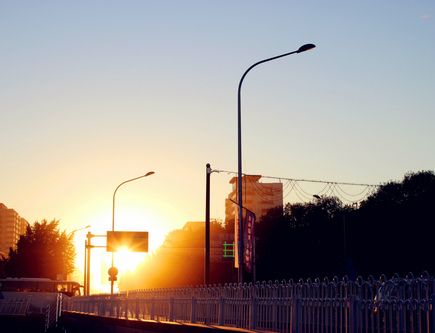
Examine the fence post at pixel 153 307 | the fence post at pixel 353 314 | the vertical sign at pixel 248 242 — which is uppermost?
the vertical sign at pixel 248 242

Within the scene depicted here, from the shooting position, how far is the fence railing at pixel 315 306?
743 centimetres

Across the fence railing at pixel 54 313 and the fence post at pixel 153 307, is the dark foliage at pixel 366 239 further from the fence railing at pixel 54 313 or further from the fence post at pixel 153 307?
the fence post at pixel 153 307

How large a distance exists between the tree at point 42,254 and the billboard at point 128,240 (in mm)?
35228

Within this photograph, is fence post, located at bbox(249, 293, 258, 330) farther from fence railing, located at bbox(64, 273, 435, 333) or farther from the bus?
the bus

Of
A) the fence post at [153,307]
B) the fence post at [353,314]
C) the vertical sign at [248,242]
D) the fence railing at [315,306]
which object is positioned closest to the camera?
the fence railing at [315,306]

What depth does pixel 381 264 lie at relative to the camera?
56.0m

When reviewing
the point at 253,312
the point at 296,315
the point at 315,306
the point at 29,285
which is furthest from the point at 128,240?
the point at 315,306

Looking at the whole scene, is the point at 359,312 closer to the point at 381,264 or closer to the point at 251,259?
the point at 251,259

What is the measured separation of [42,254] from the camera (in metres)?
85.1

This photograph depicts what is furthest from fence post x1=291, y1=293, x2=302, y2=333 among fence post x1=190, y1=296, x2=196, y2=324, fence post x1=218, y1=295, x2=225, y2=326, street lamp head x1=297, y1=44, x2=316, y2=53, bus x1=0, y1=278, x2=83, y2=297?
bus x1=0, y1=278, x2=83, y2=297

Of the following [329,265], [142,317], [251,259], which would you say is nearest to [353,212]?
[329,265]

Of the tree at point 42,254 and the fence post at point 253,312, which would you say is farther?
the tree at point 42,254

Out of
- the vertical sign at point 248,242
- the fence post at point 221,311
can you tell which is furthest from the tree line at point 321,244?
the fence post at point 221,311

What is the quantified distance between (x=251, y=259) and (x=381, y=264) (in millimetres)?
32582
